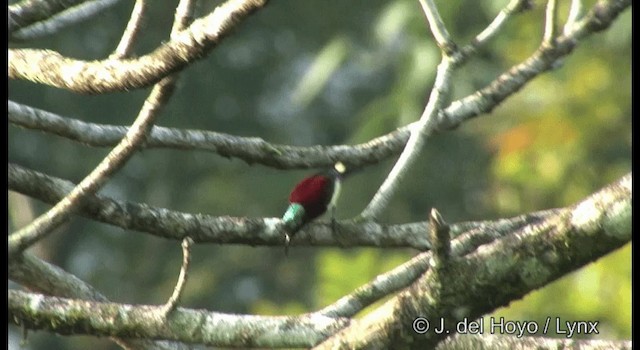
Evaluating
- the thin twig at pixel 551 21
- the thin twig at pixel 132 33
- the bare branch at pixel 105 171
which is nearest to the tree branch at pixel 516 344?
the bare branch at pixel 105 171

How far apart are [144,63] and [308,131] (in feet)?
48.4

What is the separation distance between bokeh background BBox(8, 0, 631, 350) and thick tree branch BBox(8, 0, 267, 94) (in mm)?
6263

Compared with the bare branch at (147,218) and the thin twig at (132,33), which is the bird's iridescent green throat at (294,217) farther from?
the thin twig at (132,33)

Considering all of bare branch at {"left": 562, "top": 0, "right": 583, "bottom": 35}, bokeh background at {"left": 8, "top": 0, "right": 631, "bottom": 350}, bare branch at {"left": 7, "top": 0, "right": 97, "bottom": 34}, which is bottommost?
bare branch at {"left": 7, "top": 0, "right": 97, "bottom": 34}

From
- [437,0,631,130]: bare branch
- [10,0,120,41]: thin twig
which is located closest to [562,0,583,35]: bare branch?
[437,0,631,130]: bare branch

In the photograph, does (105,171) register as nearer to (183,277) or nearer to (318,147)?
(183,277)

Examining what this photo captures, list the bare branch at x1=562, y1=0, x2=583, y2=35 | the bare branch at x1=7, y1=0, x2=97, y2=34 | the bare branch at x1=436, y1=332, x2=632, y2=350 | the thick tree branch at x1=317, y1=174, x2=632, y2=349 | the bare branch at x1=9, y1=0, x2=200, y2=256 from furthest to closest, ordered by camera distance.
A: 1. the bare branch at x1=562, y1=0, x2=583, y2=35
2. the bare branch at x1=7, y1=0, x2=97, y2=34
3. the bare branch at x1=436, y1=332, x2=632, y2=350
4. the bare branch at x1=9, y1=0, x2=200, y2=256
5. the thick tree branch at x1=317, y1=174, x2=632, y2=349

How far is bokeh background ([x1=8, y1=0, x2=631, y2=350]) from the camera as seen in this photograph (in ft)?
38.2

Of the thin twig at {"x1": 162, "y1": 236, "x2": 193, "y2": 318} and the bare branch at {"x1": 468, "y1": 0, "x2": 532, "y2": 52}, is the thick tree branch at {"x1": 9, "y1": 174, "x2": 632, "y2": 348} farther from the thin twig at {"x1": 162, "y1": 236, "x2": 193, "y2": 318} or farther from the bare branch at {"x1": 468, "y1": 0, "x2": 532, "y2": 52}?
the bare branch at {"x1": 468, "y1": 0, "x2": 532, "y2": 52}

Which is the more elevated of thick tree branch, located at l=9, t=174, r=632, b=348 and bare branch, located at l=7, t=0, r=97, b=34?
bare branch, located at l=7, t=0, r=97, b=34

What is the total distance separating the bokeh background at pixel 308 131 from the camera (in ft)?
38.2

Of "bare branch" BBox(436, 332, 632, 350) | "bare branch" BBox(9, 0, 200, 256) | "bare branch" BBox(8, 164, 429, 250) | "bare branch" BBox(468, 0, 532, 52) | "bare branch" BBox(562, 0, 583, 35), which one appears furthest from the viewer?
"bare branch" BBox(562, 0, 583, 35)

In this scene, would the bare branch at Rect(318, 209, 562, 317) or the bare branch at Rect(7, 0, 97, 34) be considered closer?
the bare branch at Rect(7, 0, 97, 34)

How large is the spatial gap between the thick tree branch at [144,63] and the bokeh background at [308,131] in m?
6.26
